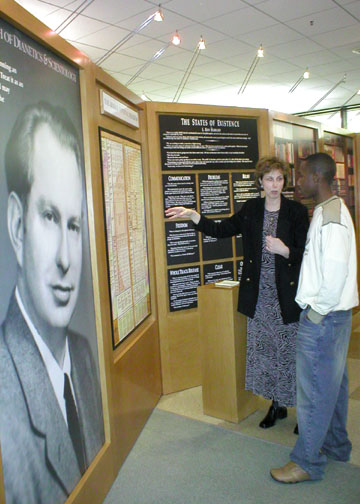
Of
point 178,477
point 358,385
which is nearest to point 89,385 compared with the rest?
point 178,477

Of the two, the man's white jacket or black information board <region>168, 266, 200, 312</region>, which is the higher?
the man's white jacket

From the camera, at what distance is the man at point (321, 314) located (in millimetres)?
2119

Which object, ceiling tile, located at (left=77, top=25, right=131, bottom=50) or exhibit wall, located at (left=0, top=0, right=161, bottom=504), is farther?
ceiling tile, located at (left=77, top=25, right=131, bottom=50)

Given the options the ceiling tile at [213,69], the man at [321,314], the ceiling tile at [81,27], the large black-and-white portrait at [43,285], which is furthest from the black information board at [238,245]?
the ceiling tile at [213,69]

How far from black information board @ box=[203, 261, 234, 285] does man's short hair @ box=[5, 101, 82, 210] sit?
204 centimetres

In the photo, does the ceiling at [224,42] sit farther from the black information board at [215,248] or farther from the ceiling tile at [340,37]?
the black information board at [215,248]

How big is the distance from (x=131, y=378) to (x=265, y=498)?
1.02m

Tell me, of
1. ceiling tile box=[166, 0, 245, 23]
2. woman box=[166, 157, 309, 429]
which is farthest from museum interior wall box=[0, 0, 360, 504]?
ceiling tile box=[166, 0, 245, 23]

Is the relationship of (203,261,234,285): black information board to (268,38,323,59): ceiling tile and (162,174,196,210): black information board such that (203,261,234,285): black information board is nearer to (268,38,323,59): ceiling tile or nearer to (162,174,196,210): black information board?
(162,174,196,210): black information board

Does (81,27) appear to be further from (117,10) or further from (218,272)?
(218,272)

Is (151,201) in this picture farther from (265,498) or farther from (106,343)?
(265,498)

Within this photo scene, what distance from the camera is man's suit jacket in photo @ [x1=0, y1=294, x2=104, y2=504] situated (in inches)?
58.9

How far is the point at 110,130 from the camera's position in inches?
102

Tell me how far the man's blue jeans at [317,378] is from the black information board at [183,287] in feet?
4.61
